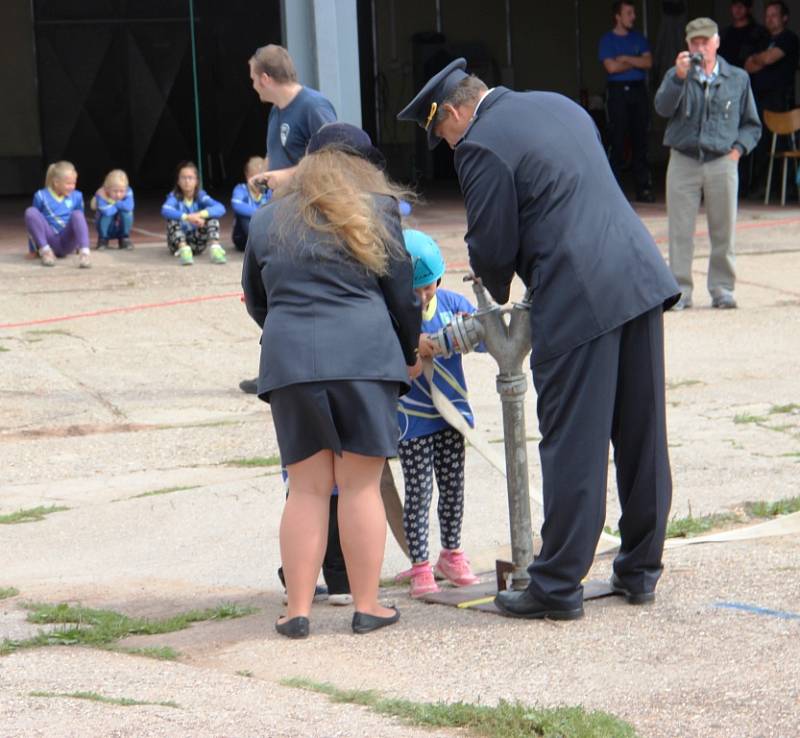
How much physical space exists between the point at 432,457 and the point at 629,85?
487 inches

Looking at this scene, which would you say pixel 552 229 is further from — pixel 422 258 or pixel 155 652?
pixel 155 652

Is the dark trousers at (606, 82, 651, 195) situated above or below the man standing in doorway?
below

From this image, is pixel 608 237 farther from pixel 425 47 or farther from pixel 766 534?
pixel 425 47

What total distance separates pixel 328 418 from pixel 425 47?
16.8 meters

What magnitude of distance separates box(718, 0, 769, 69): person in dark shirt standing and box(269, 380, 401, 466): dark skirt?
13082 millimetres

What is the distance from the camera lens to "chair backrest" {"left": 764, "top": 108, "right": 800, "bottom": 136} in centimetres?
1560

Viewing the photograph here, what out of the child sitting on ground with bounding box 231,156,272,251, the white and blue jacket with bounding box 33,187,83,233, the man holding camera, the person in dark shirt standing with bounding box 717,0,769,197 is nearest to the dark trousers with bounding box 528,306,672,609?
the man holding camera

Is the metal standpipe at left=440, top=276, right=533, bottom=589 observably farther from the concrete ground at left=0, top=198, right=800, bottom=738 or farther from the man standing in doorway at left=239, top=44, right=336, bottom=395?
the man standing in doorway at left=239, top=44, right=336, bottom=395

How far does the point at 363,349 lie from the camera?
14.6ft

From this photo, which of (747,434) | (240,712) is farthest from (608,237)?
(747,434)

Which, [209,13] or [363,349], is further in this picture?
[209,13]

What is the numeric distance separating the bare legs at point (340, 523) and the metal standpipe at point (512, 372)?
442 millimetres

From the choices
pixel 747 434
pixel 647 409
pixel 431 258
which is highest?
pixel 431 258

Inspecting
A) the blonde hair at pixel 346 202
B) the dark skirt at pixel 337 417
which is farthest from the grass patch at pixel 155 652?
the blonde hair at pixel 346 202
